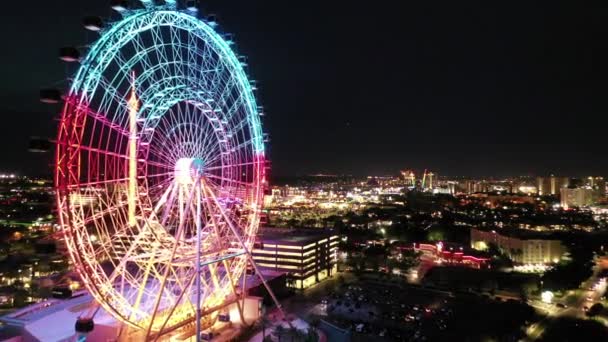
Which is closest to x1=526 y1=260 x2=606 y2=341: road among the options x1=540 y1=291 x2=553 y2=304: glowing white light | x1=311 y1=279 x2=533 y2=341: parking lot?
x1=540 y1=291 x2=553 y2=304: glowing white light

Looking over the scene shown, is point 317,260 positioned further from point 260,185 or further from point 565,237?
point 565,237

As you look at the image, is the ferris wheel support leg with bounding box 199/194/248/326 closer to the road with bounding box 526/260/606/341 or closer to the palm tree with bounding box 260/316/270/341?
the palm tree with bounding box 260/316/270/341

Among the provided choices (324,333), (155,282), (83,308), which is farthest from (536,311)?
(83,308)

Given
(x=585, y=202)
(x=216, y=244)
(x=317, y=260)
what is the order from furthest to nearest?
1. (x=585, y=202)
2. (x=317, y=260)
3. (x=216, y=244)

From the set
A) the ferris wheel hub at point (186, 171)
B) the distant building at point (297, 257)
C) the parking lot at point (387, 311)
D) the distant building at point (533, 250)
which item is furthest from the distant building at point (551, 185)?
the ferris wheel hub at point (186, 171)

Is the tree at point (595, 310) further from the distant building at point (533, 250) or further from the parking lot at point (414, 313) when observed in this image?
the distant building at point (533, 250)

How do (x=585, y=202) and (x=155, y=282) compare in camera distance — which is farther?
(x=585, y=202)
